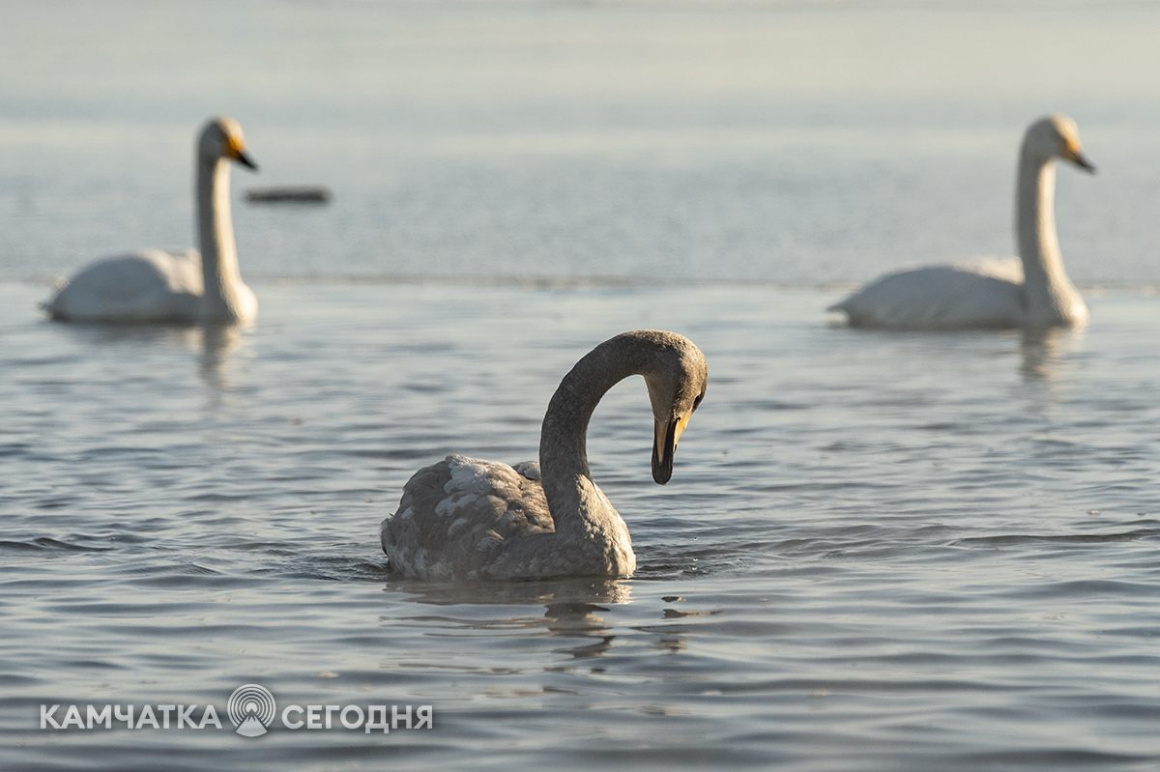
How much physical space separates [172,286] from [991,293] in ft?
18.8

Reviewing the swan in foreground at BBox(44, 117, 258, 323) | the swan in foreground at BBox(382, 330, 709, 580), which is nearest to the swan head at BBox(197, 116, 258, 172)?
the swan in foreground at BBox(44, 117, 258, 323)

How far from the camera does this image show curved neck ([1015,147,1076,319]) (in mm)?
14180

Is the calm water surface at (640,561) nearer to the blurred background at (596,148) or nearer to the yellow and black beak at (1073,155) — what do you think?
the yellow and black beak at (1073,155)

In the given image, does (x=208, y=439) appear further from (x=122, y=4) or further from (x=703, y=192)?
(x=122, y=4)

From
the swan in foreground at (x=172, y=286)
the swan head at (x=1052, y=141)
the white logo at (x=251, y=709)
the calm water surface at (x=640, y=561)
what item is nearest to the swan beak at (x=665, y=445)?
the calm water surface at (x=640, y=561)

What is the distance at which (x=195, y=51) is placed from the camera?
3984cm

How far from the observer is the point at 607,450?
985 centimetres

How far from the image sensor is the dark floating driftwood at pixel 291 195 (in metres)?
20.0

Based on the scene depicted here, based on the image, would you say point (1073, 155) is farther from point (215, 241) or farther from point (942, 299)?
point (215, 241)

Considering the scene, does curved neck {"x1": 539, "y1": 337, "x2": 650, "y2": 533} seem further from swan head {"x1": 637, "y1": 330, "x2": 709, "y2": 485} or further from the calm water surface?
the calm water surface

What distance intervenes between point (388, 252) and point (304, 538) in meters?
9.77

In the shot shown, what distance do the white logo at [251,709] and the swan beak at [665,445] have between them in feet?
6.07

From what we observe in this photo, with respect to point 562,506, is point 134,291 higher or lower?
higher

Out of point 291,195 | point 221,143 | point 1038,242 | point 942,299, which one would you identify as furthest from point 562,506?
point 291,195
